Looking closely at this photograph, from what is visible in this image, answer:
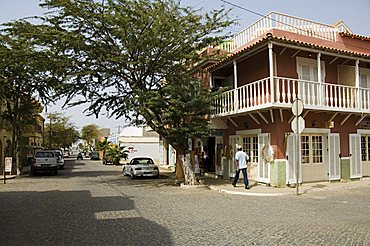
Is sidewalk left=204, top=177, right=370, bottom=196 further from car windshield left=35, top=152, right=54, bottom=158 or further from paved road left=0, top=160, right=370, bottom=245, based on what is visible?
car windshield left=35, top=152, right=54, bottom=158

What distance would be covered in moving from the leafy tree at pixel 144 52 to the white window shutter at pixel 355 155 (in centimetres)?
723

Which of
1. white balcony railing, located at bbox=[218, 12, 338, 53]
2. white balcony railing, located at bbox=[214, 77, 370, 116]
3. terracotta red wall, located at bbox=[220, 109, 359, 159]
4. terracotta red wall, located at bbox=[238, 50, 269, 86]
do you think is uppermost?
white balcony railing, located at bbox=[218, 12, 338, 53]

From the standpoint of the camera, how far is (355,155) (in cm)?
1658

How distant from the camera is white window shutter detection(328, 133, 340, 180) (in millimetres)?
15711

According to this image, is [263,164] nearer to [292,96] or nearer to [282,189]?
[282,189]

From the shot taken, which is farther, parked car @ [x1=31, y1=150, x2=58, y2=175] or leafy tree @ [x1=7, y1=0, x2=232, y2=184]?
parked car @ [x1=31, y1=150, x2=58, y2=175]

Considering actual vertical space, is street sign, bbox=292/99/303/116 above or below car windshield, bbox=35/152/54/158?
above

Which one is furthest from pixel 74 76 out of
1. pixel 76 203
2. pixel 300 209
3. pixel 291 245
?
pixel 291 245

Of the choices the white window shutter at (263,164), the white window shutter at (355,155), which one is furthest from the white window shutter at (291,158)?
the white window shutter at (355,155)

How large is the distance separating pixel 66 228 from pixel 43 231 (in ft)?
1.59

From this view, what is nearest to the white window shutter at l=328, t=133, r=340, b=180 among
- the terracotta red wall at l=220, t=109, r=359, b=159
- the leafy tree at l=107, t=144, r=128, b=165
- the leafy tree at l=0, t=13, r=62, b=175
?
the terracotta red wall at l=220, t=109, r=359, b=159

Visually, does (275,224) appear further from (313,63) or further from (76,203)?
(313,63)

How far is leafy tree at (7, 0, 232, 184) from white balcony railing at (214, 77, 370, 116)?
155 centimetres

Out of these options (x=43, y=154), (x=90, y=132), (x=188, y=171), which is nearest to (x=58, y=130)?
(x=90, y=132)
